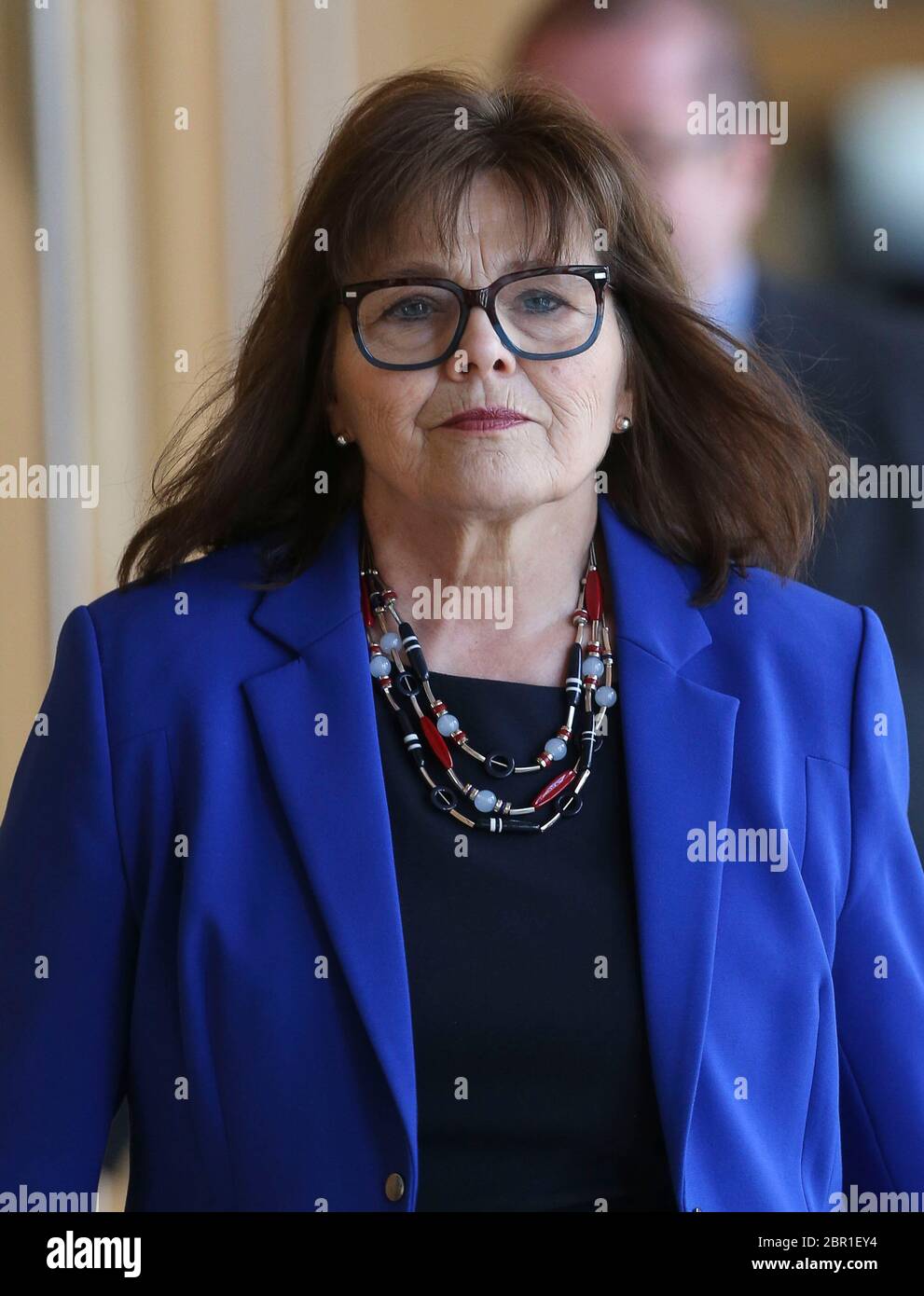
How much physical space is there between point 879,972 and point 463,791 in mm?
424

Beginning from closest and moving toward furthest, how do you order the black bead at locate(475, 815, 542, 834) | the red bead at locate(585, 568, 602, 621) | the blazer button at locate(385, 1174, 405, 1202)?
1. the blazer button at locate(385, 1174, 405, 1202)
2. the black bead at locate(475, 815, 542, 834)
3. the red bead at locate(585, 568, 602, 621)

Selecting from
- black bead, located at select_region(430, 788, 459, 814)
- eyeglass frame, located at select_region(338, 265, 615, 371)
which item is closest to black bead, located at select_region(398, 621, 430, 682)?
black bead, located at select_region(430, 788, 459, 814)

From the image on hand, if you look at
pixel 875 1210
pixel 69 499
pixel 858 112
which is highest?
pixel 858 112

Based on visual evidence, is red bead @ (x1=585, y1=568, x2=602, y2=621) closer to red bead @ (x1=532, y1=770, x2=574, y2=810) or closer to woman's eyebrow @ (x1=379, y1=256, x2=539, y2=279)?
red bead @ (x1=532, y1=770, x2=574, y2=810)

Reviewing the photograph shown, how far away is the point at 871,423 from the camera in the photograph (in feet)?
5.89

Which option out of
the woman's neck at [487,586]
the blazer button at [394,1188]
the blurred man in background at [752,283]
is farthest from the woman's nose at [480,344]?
the blazer button at [394,1188]

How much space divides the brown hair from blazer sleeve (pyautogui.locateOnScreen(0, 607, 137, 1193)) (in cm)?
21

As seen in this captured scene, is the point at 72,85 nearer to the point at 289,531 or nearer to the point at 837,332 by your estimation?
the point at 289,531

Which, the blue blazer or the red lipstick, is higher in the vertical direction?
the red lipstick

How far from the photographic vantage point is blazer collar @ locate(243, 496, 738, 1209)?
123 centimetres

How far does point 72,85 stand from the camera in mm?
1884

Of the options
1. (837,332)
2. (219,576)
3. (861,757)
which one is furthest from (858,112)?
(219,576)

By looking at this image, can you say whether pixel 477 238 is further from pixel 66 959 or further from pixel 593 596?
pixel 66 959

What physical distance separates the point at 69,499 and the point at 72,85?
522mm
